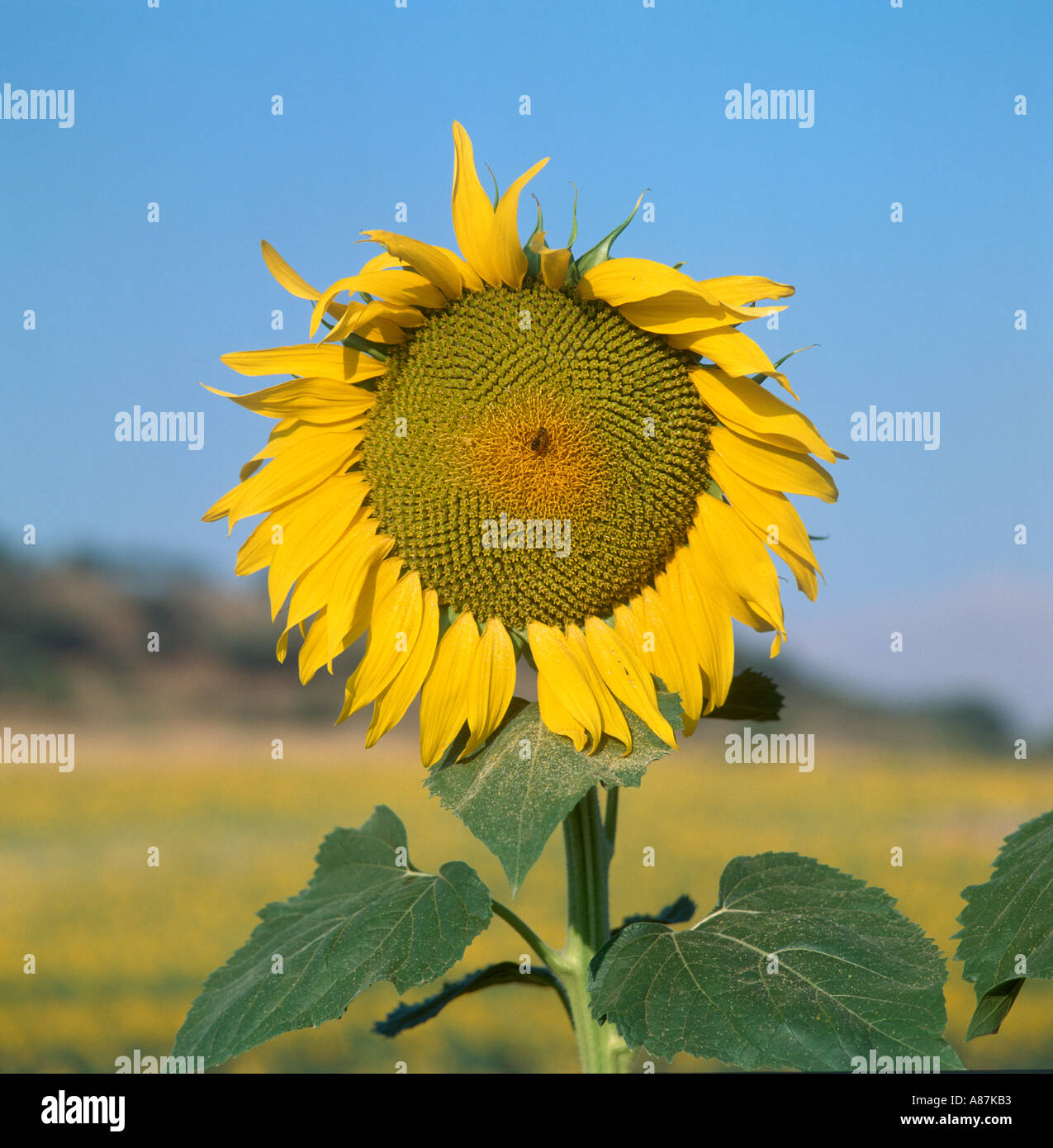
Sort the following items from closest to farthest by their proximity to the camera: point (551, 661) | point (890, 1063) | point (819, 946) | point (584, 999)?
point (890, 1063), point (819, 946), point (551, 661), point (584, 999)

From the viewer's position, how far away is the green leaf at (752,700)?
2.22 m

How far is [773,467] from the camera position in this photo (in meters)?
1.92

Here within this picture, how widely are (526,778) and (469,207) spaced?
3.09 ft

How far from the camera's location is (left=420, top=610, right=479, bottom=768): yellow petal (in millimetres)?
1988

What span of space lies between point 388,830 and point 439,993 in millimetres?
392

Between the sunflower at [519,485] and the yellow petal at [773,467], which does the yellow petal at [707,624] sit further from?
the yellow petal at [773,467]

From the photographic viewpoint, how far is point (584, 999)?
212cm

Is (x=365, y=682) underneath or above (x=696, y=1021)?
above

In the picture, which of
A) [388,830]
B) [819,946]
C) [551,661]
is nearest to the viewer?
[819,946]

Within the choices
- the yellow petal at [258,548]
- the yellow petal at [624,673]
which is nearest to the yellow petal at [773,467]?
the yellow petal at [624,673]

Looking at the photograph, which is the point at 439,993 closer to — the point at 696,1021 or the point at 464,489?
the point at 696,1021

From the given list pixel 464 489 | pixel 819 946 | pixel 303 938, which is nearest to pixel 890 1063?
pixel 819 946

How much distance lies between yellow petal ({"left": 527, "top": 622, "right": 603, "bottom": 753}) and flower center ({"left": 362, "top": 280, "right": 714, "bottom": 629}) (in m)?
0.04

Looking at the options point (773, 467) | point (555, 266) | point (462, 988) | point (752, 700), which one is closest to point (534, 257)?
point (555, 266)
